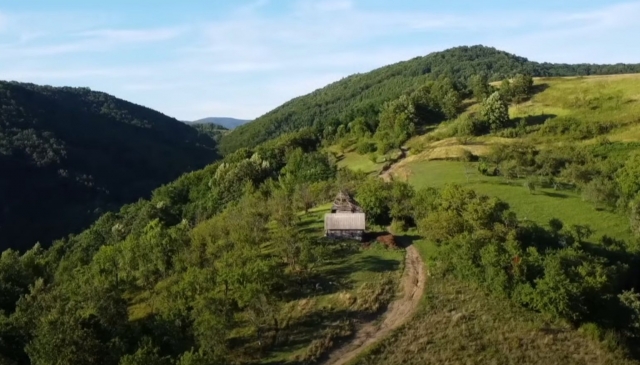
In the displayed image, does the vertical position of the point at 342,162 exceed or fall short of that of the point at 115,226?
it exceeds it

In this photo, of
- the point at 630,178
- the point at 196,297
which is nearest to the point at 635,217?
the point at 630,178

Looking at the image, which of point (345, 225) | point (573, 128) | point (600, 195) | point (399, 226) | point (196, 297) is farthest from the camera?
point (573, 128)

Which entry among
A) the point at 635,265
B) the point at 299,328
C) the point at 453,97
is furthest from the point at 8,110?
the point at 635,265

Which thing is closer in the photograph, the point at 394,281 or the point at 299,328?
the point at 299,328

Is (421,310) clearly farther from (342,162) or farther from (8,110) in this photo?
(8,110)

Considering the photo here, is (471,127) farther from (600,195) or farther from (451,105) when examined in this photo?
(600,195)

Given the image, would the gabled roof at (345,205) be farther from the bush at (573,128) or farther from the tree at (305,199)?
the bush at (573,128)
